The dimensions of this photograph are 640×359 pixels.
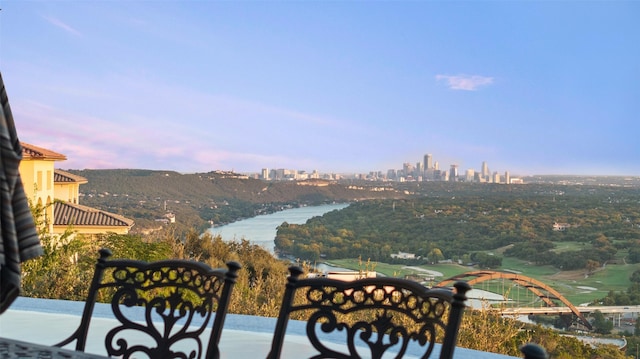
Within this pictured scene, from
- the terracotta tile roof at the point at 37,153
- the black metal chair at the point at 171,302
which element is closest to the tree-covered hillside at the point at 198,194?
the terracotta tile roof at the point at 37,153

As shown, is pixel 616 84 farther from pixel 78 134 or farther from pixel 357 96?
pixel 78 134

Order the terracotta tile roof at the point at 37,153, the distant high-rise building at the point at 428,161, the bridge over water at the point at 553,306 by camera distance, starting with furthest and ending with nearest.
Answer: the distant high-rise building at the point at 428,161 → the terracotta tile roof at the point at 37,153 → the bridge over water at the point at 553,306

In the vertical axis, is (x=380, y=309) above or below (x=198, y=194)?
above

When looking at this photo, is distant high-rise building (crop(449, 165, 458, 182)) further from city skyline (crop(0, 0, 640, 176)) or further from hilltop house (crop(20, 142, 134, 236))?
hilltop house (crop(20, 142, 134, 236))

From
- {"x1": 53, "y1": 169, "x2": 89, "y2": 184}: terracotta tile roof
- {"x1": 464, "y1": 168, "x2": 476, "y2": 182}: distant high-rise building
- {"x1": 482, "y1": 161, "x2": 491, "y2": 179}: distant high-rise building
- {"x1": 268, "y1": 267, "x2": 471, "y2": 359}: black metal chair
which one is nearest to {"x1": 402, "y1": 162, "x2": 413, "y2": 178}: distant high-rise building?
{"x1": 464, "y1": 168, "x2": 476, "y2": 182}: distant high-rise building

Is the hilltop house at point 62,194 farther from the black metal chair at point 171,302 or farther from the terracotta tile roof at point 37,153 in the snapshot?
the black metal chair at point 171,302

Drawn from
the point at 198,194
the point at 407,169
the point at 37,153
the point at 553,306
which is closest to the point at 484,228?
the point at 553,306

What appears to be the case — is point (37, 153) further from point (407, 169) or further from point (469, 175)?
point (469, 175)
